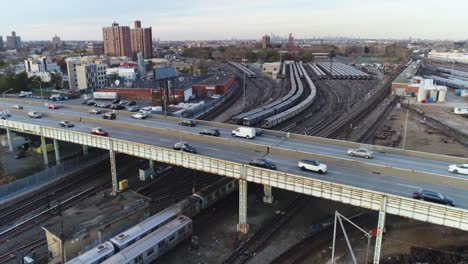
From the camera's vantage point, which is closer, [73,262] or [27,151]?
[73,262]

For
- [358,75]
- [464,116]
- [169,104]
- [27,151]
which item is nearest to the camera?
[27,151]

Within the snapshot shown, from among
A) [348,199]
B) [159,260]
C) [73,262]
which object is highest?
[348,199]

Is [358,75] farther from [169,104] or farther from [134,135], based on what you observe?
[134,135]

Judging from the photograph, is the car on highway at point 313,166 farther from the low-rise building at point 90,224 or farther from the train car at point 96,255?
the train car at point 96,255

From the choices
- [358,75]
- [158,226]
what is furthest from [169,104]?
[358,75]

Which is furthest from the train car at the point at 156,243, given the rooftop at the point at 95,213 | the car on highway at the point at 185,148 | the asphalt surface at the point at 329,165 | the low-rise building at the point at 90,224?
the asphalt surface at the point at 329,165

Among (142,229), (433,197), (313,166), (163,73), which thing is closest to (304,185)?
(313,166)
